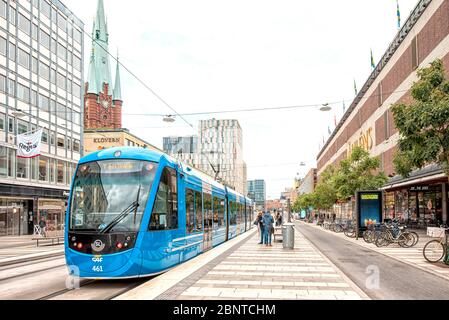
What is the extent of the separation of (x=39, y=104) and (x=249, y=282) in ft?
123

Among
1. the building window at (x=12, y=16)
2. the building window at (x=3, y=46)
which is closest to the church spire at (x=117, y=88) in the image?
the building window at (x=12, y=16)

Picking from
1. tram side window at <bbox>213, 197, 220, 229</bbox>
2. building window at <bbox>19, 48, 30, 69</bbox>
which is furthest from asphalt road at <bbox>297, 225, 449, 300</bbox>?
building window at <bbox>19, 48, 30, 69</bbox>

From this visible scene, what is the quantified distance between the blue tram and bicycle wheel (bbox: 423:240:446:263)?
27.1 ft

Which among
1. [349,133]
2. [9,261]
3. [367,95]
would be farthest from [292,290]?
[349,133]

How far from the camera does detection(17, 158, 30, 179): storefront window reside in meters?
39.4

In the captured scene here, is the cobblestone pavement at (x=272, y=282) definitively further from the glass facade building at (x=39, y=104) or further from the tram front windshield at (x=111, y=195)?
the glass facade building at (x=39, y=104)

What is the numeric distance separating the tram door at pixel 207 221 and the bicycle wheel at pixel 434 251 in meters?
7.49

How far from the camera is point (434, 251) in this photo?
15250 millimetres

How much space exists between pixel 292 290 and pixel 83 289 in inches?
176

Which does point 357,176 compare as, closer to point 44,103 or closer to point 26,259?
point 26,259

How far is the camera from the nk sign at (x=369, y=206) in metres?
27.7

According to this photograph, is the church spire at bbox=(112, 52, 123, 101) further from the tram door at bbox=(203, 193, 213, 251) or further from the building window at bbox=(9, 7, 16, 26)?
the tram door at bbox=(203, 193, 213, 251)

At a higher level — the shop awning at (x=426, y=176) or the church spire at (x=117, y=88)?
the church spire at (x=117, y=88)

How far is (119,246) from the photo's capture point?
398 inches
